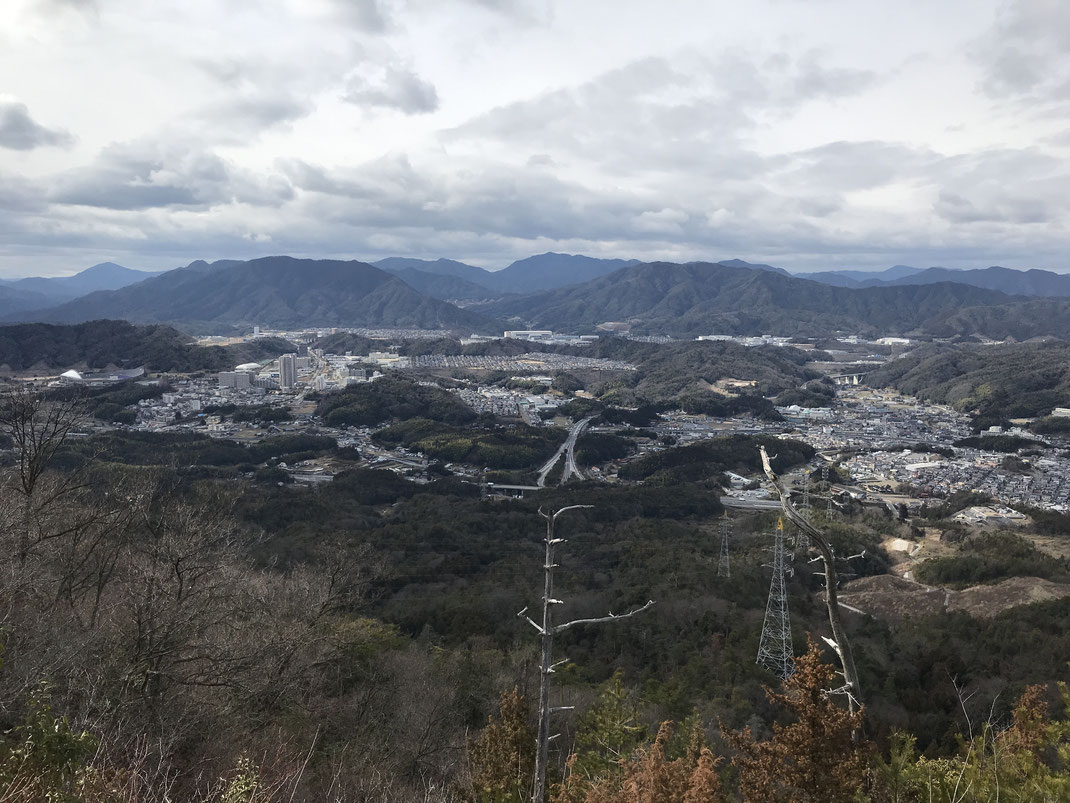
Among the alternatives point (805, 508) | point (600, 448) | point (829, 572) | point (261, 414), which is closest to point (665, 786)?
point (829, 572)

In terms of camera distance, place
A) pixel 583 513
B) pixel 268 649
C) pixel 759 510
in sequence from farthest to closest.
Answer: pixel 759 510, pixel 583 513, pixel 268 649

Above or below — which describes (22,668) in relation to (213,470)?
above

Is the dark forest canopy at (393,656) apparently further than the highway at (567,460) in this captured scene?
No


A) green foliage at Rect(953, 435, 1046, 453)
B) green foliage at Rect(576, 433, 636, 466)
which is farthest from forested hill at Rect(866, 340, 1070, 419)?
green foliage at Rect(576, 433, 636, 466)

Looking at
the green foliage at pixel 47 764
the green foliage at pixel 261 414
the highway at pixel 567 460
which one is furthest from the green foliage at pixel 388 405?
the green foliage at pixel 47 764

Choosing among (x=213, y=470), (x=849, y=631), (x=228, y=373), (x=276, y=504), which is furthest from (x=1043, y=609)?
(x=228, y=373)

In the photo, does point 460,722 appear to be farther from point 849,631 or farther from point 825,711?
point 849,631

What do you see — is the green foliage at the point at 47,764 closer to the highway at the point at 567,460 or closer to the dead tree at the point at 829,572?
the dead tree at the point at 829,572

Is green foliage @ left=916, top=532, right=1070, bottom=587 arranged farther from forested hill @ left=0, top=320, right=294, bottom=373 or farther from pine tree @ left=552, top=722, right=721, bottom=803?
forested hill @ left=0, top=320, right=294, bottom=373
